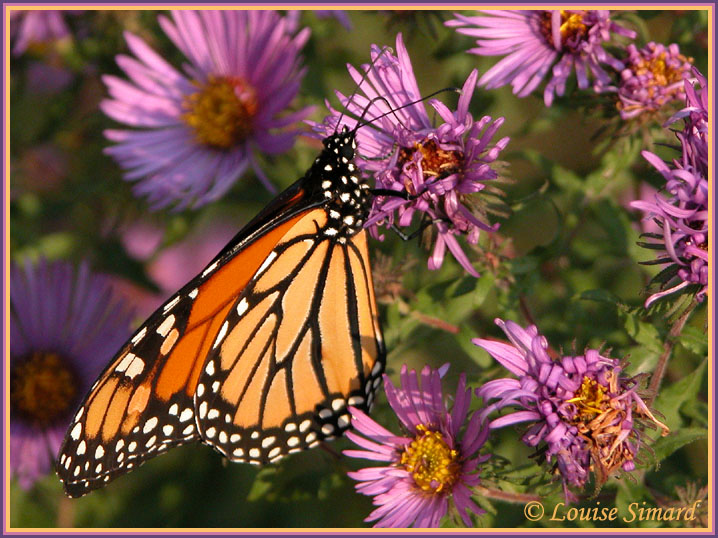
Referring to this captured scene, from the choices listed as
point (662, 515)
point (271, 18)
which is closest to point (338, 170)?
point (271, 18)

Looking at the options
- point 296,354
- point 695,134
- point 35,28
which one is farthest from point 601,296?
point 35,28

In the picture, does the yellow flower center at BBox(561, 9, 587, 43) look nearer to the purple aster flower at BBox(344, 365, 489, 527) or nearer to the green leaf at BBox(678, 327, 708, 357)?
the green leaf at BBox(678, 327, 708, 357)

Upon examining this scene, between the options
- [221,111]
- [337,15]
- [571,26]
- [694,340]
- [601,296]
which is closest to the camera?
[694,340]

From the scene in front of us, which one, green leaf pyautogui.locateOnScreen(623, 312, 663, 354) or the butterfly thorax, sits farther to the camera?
the butterfly thorax

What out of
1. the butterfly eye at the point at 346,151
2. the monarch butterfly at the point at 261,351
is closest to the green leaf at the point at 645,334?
the monarch butterfly at the point at 261,351

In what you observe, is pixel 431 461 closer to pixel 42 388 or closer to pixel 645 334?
pixel 645 334

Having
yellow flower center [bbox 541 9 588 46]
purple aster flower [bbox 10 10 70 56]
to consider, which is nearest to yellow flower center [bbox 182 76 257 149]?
purple aster flower [bbox 10 10 70 56]
